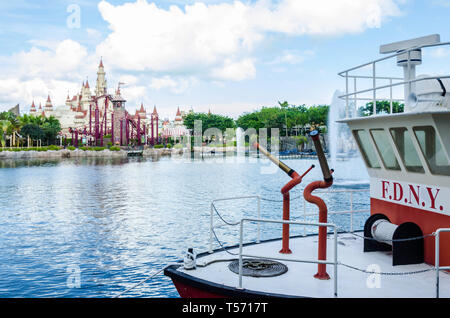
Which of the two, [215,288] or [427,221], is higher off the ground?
[427,221]

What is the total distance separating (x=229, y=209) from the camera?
3097cm

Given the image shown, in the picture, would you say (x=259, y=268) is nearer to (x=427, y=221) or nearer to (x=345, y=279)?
(x=345, y=279)

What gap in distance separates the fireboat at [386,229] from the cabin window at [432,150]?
20 millimetres

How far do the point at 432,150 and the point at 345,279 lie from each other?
317cm

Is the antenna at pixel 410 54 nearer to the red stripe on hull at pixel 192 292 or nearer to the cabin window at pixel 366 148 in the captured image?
the cabin window at pixel 366 148

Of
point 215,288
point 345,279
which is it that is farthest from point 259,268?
point 345,279

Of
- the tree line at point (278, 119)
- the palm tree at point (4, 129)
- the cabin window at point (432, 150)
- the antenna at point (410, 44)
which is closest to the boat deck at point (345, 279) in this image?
the cabin window at point (432, 150)

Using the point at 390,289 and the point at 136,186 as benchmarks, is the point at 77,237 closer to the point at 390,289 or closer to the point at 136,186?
the point at 390,289

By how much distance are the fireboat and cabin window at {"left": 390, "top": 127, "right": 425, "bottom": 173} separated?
2 cm

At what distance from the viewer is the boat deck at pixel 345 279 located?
7711mm

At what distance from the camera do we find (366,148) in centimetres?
1040

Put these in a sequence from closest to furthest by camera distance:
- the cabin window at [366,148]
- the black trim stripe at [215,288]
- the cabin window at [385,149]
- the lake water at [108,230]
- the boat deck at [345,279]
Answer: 1. the black trim stripe at [215,288]
2. the boat deck at [345,279]
3. the cabin window at [385,149]
4. the cabin window at [366,148]
5. the lake water at [108,230]

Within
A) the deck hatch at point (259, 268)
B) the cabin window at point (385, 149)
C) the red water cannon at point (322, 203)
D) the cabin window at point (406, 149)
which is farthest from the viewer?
the cabin window at point (385, 149)

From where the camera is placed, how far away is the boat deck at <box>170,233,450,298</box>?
7.71 m
